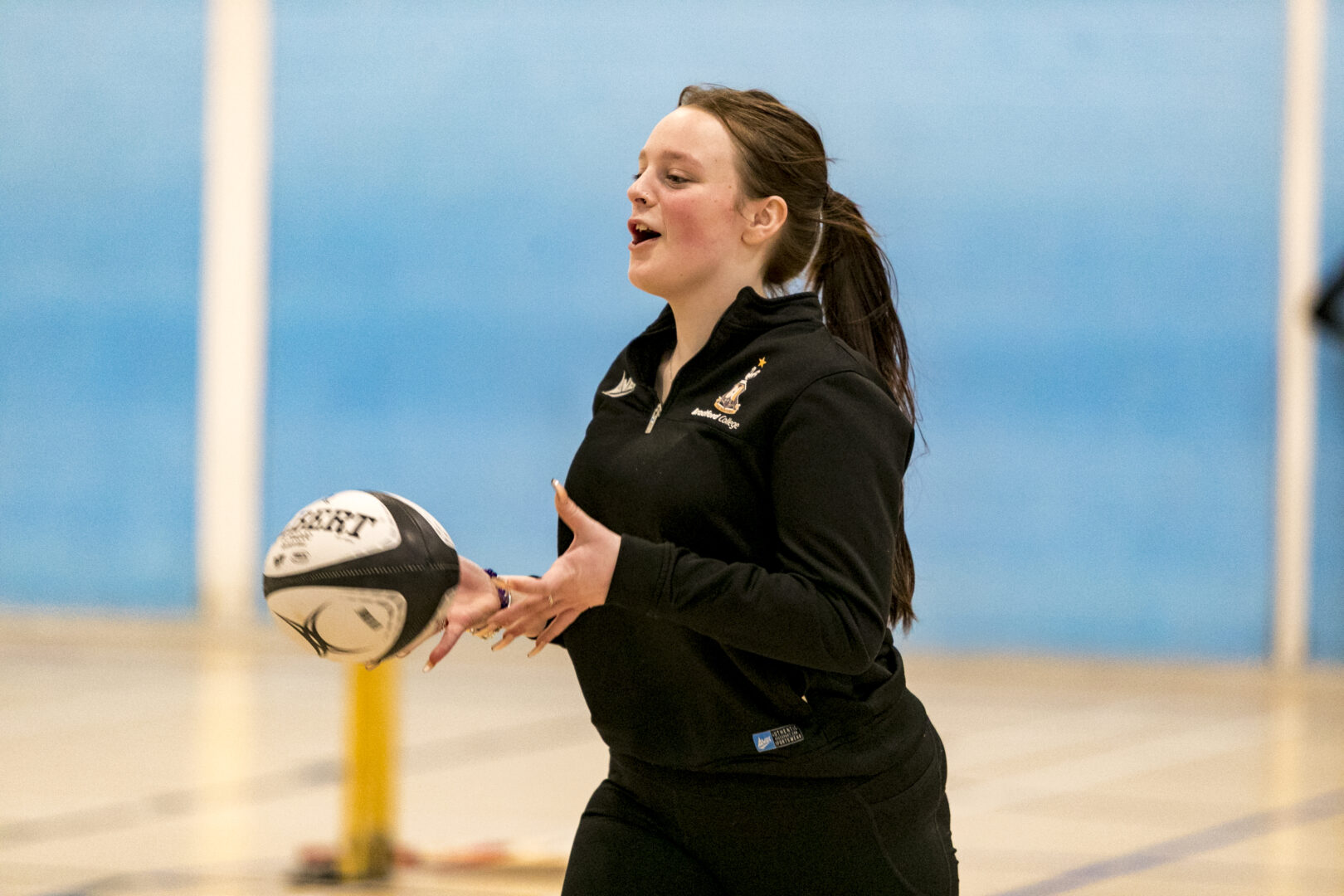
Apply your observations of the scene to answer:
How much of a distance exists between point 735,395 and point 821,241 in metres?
0.47

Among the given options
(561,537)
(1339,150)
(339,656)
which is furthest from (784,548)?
(1339,150)

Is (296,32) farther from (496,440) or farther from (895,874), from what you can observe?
(895,874)

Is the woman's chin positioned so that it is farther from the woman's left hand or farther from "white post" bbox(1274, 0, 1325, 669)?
"white post" bbox(1274, 0, 1325, 669)

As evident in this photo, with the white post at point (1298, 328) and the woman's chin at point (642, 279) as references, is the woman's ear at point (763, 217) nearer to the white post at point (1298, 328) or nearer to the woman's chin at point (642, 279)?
the woman's chin at point (642, 279)

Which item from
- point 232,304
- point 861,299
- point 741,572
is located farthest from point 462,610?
point 232,304

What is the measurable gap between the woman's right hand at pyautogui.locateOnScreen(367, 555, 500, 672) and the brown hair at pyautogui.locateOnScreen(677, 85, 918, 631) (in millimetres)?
680

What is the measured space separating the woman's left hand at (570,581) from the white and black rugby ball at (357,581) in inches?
11.9

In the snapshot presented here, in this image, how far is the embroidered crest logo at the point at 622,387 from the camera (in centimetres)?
278

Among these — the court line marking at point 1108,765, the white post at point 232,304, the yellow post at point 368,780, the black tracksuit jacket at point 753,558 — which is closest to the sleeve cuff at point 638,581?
the black tracksuit jacket at point 753,558

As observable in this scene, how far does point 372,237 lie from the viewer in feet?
33.9

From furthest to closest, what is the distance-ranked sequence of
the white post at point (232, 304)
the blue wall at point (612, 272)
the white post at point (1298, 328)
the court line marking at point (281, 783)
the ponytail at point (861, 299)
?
the white post at point (232, 304)
the blue wall at point (612, 272)
the white post at point (1298, 328)
the court line marking at point (281, 783)
the ponytail at point (861, 299)

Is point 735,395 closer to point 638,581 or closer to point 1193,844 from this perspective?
point 638,581

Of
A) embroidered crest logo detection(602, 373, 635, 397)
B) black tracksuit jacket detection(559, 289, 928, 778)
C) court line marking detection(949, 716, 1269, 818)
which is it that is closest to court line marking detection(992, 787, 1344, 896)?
court line marking detection(949, 716, 1269, 818)

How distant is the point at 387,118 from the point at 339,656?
26.5 feet
